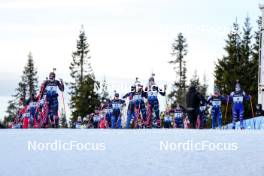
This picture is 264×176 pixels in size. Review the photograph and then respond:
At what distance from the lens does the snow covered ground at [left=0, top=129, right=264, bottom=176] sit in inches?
566

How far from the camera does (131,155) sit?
1560 centimetres

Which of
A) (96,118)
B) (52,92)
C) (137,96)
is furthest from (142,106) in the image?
(96,118)

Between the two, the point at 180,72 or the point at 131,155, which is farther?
the point at 180,72

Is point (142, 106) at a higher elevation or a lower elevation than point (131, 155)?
higher

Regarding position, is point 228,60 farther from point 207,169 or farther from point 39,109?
point 207,169

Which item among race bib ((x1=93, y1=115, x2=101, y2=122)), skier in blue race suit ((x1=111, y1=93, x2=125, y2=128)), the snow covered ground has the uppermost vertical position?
skier in blue race suit ((x1=111, y1=93, x2=125, y2=128))

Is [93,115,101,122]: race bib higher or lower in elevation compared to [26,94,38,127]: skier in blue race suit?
lower

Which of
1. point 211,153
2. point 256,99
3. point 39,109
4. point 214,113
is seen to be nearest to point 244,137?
point 211,153

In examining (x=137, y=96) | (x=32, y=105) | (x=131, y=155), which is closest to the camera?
(x=131, y=155)

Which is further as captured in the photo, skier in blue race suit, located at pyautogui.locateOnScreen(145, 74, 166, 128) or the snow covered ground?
skier in blue race suit, located at pyautogui.locateOnScreen(145, 74, 166, 128)

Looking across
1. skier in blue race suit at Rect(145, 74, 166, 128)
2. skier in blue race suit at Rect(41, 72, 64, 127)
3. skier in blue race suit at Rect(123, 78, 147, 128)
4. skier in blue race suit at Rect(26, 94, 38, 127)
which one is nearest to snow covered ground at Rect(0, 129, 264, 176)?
skier in blue race suit at Rect(41, 72, 64, 127)

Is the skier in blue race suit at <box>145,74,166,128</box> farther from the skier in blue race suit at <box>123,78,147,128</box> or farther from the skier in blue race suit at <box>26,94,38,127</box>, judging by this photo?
the skier in blue race suit at <box>26,94,38,127</box>

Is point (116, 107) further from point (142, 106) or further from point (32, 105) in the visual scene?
point (32, 105)

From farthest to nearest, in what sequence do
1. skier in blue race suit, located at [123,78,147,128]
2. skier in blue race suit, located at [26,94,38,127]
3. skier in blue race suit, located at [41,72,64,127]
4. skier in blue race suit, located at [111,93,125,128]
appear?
skier in blue race suit, located at [111,93,125,128] → skier in blue race suit, located at [26,94,38,127] → skier in blue race suit, located at [123,78,147,128] → skier in blue race suit, located at [41,72,64,127]
